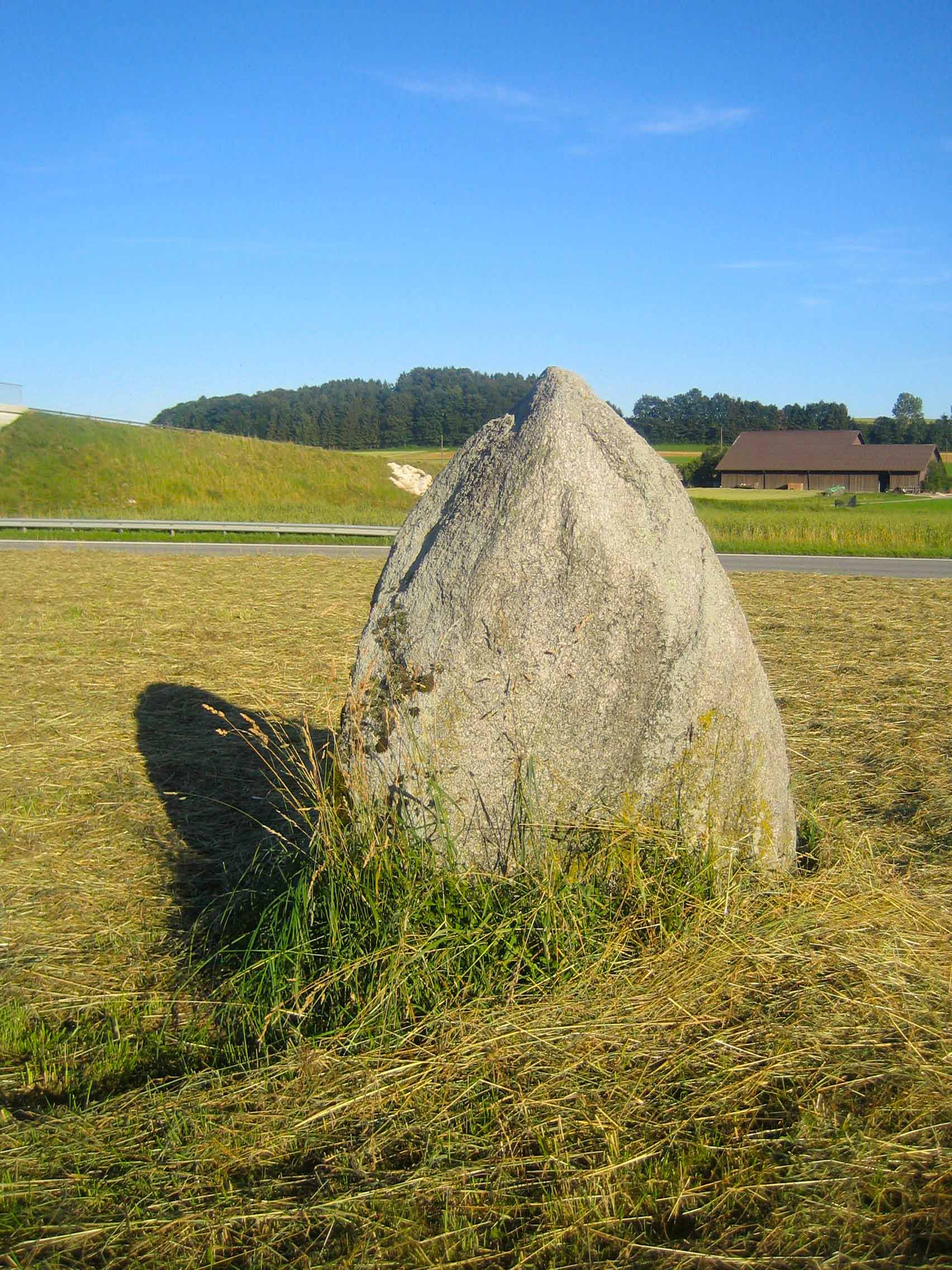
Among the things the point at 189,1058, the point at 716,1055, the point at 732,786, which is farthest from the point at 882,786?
the point at 189,1058

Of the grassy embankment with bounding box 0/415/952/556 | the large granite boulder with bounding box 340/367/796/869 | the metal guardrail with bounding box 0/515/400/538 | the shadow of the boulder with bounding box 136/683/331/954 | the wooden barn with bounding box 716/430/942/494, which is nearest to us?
the large granite boulder with bounding box 340/367/796/869

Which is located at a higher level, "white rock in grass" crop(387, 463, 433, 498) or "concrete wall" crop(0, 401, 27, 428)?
"concrete wall" crop(0, 401, 27, 428)

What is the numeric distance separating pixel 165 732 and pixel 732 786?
387 cm

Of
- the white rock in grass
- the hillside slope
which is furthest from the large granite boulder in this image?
the white rock in grass

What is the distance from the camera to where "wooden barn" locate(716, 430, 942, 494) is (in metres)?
65.5

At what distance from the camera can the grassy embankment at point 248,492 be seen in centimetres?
2542

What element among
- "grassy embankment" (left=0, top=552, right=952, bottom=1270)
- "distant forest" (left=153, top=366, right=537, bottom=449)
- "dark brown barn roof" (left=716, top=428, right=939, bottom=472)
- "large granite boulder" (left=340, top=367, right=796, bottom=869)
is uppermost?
"distant forest" (left=153, top=366, right=537, bottom=449)

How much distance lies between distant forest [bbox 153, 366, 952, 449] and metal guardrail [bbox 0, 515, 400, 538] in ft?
134

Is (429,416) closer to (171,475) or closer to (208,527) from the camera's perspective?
(171,475)

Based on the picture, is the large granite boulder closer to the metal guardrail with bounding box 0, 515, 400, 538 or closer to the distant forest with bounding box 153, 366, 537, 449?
the metal guardrail with bounding box 0, 515, 400, 538

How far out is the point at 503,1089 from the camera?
249cm

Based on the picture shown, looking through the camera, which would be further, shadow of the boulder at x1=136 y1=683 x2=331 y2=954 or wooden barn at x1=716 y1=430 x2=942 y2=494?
wooden barn at x1=716 y1=430 x2=942 y2=494

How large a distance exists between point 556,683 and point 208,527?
23.2 metres

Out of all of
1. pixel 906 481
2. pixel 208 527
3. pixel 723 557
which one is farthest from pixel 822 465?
pixel 208 527
